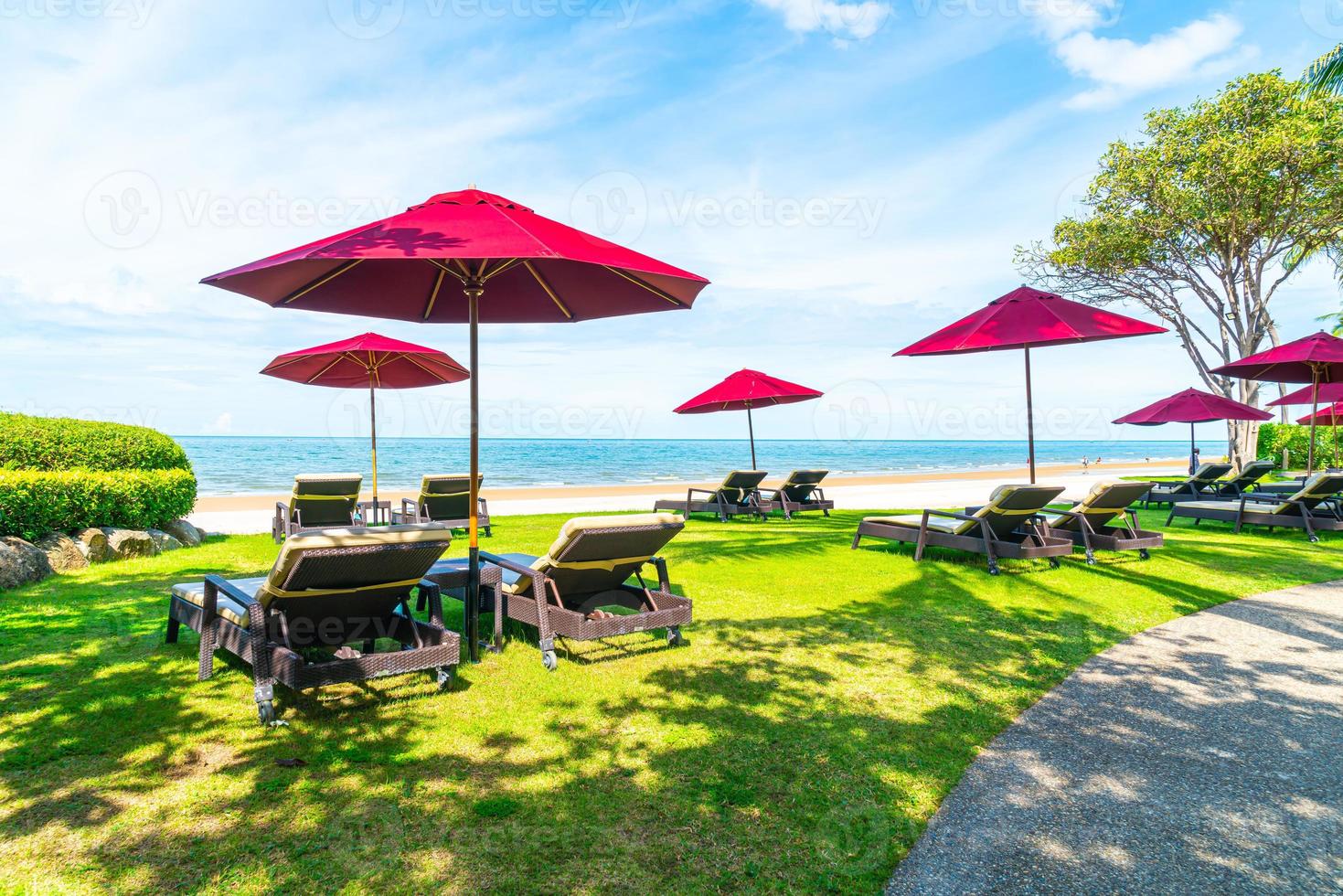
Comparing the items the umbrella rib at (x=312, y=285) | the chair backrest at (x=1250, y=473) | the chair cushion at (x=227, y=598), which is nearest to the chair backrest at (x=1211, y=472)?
the chair backrest at (x=1250, y=473)

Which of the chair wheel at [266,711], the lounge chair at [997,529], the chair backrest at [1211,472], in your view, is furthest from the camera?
the chair backrest at [1211,472]

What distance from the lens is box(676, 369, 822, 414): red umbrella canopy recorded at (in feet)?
45.3

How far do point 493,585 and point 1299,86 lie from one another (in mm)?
23811

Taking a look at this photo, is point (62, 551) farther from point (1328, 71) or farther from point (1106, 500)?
point (1328, 71)

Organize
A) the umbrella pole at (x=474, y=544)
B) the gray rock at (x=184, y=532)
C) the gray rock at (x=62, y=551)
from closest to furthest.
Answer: the umbrella pole at (x=474, y=544)
the gray rock at (x=62, y=551)
the gray rock at (x=184, y=532)

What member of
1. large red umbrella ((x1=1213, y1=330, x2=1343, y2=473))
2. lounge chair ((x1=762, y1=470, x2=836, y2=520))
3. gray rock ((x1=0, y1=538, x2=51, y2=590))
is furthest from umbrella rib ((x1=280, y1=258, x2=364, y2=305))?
large red umbrella ((x1=1213, y1=330, x2=1343, y2=473))

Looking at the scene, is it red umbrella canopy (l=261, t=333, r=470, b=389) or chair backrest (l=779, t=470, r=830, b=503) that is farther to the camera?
chair backrest (l=779, t=470, r=830, b=503)

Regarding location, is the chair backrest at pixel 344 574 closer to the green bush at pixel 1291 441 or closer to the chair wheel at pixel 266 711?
the chair wheel at pixel 266 711

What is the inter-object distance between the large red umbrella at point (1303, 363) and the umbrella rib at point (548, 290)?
11.2m

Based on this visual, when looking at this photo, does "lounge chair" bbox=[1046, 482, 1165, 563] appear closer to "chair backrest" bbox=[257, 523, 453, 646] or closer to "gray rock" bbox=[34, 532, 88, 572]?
"chair backrest" bbox=[257, 523, 453, 646]

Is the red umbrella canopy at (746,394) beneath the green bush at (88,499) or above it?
above

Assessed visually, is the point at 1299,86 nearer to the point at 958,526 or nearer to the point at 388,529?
the point at 958,526

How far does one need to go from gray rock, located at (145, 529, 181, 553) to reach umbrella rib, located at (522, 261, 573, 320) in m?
6.40

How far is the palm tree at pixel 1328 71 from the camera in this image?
1338 centimetres
